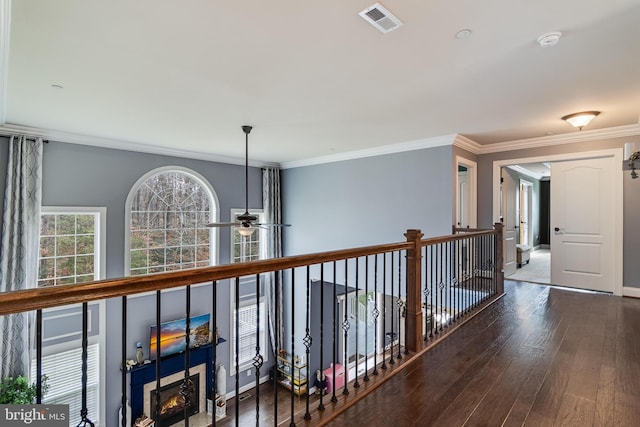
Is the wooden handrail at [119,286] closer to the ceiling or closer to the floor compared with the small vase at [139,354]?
closer to the ceiling

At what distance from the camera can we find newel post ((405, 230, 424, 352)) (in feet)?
8.80

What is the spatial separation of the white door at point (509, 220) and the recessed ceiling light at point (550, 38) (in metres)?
3.81

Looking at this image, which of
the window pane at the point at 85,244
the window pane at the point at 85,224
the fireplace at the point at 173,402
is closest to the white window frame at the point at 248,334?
the fireplace at the point at 173,402

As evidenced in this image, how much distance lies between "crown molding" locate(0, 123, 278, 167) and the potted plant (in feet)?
10.8

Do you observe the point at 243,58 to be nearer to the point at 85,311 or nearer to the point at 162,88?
the point at 162,88

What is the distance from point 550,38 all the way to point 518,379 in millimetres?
2429

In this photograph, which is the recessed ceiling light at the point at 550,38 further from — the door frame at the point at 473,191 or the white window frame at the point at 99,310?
the white window frame at the point at 99,310

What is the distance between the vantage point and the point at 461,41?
2225 mm

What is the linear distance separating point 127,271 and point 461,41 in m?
5.75

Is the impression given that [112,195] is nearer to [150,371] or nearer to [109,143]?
[109,143]

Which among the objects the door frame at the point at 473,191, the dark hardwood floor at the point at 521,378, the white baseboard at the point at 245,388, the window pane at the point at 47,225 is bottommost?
the white baseboard at the point at 245,388

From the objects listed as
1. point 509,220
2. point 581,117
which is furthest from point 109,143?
point 509,220

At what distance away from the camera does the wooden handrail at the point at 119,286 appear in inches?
37.1

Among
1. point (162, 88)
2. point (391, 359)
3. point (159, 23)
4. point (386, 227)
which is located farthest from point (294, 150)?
point (391, 359)
